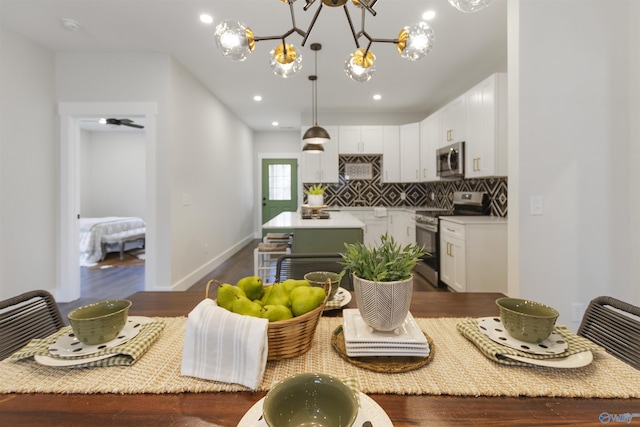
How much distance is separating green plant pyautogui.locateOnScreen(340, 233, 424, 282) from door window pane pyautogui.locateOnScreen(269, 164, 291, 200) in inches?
267

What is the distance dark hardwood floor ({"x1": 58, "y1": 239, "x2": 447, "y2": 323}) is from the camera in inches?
130

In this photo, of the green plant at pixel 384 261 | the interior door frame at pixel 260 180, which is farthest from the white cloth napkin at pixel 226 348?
the interior door frame at pixel 260 180

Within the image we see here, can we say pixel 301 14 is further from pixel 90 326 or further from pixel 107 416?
pixel 107 416

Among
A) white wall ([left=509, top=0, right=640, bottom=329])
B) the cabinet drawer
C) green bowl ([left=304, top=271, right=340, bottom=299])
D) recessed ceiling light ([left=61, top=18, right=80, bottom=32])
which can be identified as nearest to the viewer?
green bowl ([left=304, top=271, right=340, bottom=299])

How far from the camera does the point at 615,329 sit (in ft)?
2.66

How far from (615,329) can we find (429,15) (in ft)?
8.62

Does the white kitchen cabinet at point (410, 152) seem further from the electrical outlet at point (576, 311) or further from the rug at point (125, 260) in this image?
the rug at point (125, 260)

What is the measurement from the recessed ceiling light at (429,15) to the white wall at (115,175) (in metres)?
6.94

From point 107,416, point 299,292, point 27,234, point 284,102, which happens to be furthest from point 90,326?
point 284,102

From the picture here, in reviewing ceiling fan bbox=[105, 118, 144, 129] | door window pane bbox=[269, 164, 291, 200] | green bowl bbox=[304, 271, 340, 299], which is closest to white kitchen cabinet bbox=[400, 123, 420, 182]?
door window pane bbox=[269, 164, 291, 200]

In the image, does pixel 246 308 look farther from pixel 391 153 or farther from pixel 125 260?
pixel 125 260

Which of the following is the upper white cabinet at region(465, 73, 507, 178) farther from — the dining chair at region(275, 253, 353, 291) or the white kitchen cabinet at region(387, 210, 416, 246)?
the dining chair at region(275, 253, 353, 291)

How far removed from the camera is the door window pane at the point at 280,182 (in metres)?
7.38

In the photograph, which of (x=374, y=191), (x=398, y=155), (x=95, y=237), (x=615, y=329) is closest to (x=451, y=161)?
(x=398, y=155)
